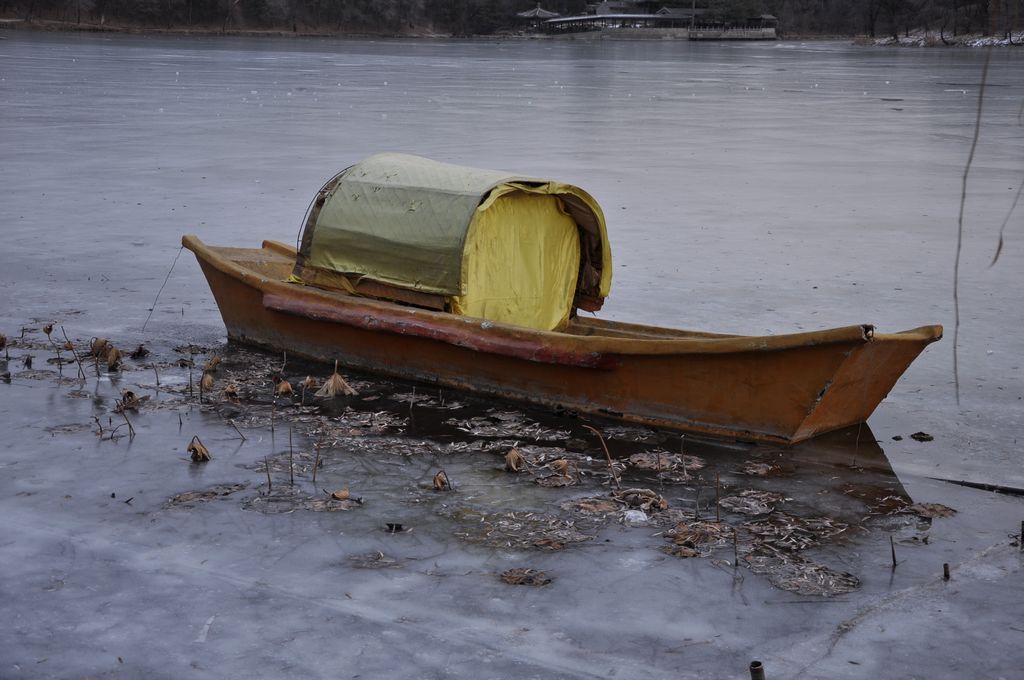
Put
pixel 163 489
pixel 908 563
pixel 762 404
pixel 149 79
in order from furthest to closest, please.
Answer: pixel 149 79, pixel 762 404, pixel 163 489, pixel 908 563

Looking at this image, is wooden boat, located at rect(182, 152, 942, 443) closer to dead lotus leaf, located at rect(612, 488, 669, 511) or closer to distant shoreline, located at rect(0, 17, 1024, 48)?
dead lotus leaf, located at rect(612, 488, 669, 511)

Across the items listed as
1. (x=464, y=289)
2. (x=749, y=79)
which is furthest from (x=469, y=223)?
(x=749, y=79)

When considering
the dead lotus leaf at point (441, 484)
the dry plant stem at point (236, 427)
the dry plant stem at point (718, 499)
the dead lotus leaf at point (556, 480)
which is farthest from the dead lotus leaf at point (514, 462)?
the dry plant stem at point (236, 427)

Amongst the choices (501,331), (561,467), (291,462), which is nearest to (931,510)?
(561,467)

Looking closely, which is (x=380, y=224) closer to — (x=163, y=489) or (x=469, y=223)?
(x=469, y=223)

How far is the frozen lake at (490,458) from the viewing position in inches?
189

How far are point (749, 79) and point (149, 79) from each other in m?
25.7

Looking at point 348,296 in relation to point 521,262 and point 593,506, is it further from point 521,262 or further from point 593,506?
point 593,506

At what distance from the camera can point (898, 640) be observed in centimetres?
488

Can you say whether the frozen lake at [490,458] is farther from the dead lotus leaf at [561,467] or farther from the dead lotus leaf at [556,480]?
the dead lotus leaf at [561,467]

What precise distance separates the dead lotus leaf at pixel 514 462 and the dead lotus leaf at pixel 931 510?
204 centimetres

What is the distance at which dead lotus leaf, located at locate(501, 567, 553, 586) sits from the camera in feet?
17.6

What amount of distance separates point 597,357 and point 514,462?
997 millimetres

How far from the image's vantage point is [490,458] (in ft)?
23.1
